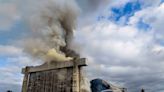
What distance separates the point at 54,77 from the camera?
1998cm

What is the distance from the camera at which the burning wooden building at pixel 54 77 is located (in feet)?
60.9

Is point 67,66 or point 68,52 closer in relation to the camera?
point 67,66

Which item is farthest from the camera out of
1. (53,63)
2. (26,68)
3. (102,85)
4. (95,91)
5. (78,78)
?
(102,85)

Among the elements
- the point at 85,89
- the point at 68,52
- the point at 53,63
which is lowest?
the point at 85,89

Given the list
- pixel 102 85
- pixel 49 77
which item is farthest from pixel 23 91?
pixel 102 85

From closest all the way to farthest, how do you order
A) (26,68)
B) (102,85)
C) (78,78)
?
(78,78) < (26,68) < (102,85)

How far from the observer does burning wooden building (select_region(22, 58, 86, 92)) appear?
731 inches

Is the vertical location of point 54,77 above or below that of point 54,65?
below

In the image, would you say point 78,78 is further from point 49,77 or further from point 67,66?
point 49,77

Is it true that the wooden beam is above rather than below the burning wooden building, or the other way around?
above

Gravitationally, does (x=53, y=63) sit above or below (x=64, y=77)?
above

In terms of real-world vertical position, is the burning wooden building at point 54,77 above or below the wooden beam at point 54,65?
below

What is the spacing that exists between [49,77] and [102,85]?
19996 mm

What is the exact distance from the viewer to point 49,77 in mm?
20375
